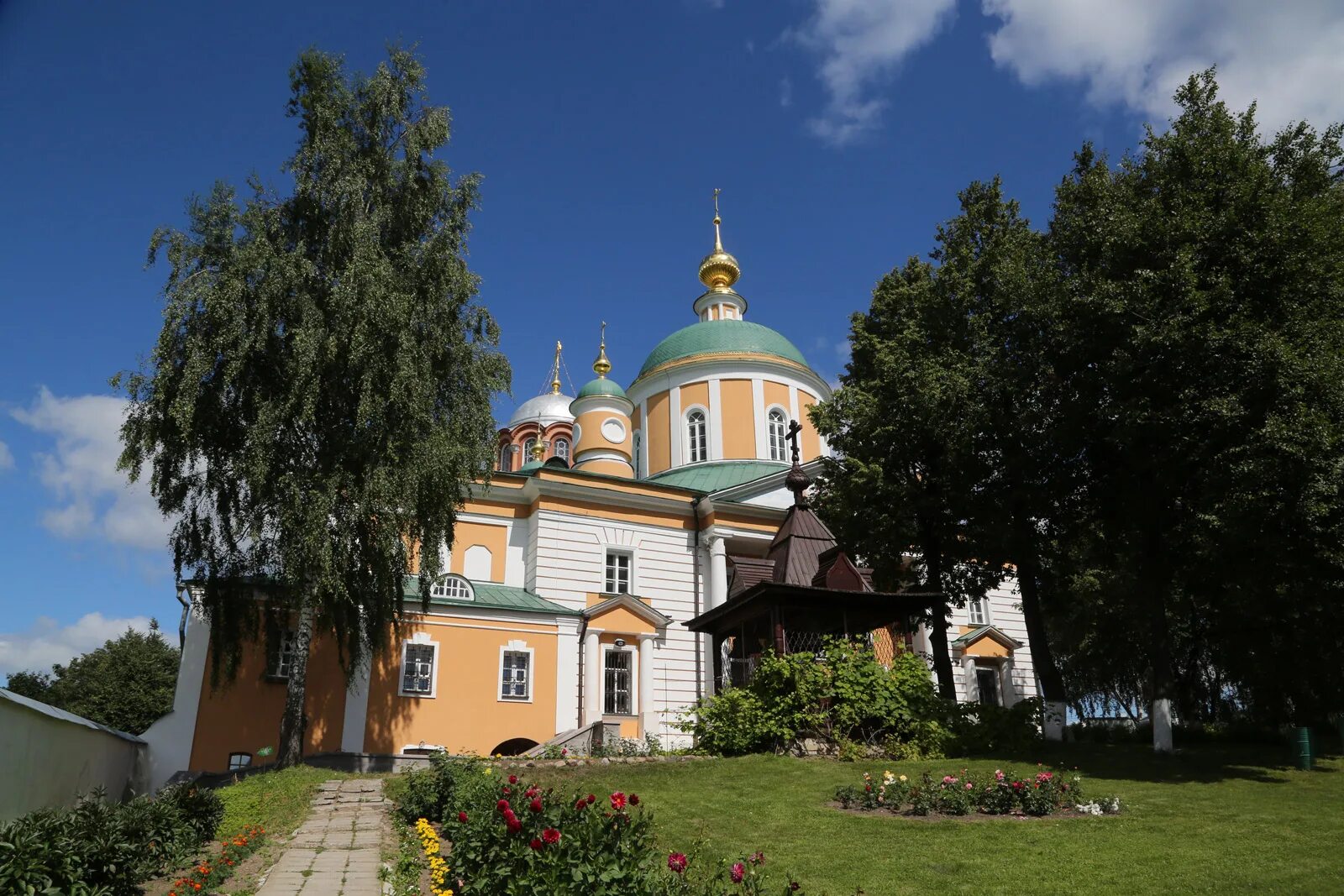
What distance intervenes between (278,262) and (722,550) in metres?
15.7

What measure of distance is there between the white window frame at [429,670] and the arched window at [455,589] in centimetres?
164

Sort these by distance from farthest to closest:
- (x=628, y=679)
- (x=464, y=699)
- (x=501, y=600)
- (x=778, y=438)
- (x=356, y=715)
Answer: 1. (x=778, y=438)
2. (x=628, y=679)
3. (x=501, y=600)
4. (x=464, y=699)
5. (x=356, y=715)

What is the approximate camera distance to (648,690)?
79.3ft

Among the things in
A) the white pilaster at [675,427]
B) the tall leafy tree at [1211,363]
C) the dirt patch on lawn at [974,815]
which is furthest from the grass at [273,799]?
the white pilaster at [675,427]

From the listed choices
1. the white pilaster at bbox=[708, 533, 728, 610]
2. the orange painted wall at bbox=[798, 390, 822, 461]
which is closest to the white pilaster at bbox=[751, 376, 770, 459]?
the orange painted wall at bbox=[798, 390, 822, 461]

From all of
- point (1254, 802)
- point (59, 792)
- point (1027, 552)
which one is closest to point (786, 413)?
point (1027, 552)

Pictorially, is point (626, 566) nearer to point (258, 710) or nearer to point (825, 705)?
point (258, 710)

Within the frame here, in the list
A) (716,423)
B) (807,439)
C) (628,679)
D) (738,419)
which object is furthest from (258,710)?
(807,439)

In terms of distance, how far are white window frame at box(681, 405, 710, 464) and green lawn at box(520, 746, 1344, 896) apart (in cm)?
1930

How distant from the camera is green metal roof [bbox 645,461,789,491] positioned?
1192 inches

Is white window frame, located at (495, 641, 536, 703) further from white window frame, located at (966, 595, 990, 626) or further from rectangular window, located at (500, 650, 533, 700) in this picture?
white window frame, located at (966, 595, 990, 626)

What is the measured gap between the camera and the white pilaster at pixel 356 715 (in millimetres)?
20078

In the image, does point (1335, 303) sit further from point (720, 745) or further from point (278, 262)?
point (278, 262)

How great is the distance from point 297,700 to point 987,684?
2341cm
